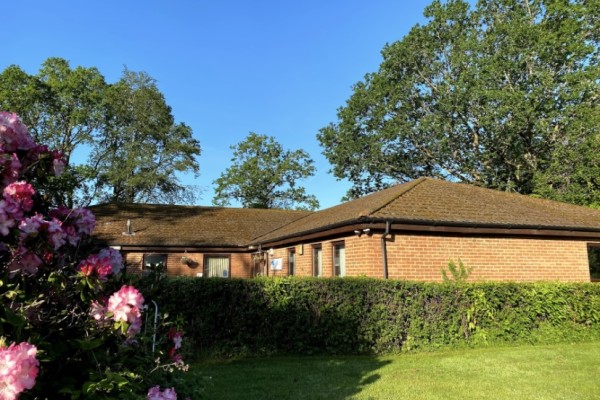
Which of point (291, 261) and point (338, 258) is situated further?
point (291, 261)

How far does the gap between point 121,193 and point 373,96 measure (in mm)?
21516

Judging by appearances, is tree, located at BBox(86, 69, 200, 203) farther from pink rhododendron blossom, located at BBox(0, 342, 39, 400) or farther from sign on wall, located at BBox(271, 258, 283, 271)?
pink rhododendron blossom, located at BBox(0, 342, 39, 400)

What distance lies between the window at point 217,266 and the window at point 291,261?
4.45m

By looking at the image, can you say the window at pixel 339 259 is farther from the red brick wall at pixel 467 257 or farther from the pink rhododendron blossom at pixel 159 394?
the pink rhododendron blossom at pixel 159 394

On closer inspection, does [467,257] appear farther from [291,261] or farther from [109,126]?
[109,126]

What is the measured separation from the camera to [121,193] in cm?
3534

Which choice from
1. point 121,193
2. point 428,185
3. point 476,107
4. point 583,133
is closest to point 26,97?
point 121,193

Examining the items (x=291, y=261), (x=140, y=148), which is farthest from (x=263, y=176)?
(x=291, y=261)

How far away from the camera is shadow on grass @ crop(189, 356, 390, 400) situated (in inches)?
228

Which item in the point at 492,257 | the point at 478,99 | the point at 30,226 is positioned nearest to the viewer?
the point at 30,226

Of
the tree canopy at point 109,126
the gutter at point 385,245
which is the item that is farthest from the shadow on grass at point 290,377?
the tree canopy at point 109,126

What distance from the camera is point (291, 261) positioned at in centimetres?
1634

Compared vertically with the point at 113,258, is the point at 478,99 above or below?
above

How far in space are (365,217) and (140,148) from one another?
95.8 ft
